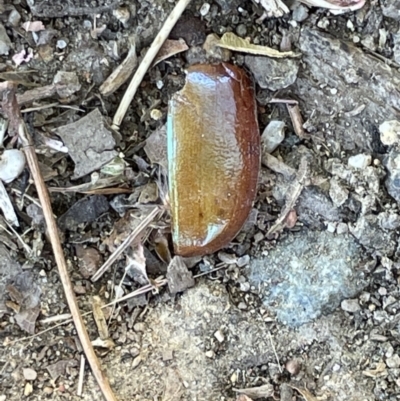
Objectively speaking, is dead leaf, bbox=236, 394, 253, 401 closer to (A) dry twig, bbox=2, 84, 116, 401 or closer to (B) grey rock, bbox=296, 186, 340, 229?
(A) dry twig, bbox=2, 84, 116, 401

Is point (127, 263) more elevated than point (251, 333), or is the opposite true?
point (127, 263)

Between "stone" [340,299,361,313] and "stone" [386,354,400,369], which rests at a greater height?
"stone" [340,299,361,313]

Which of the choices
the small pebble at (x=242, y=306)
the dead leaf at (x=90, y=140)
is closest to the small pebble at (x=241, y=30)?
the dead leaf at (x=90, y=140)

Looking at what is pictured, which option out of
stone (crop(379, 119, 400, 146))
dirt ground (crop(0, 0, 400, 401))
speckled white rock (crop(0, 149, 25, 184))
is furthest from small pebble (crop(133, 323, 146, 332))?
stone (crop(379, 119, 400, 146))

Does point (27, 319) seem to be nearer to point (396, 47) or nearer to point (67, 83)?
point (67, 83)

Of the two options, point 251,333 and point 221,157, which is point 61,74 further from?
point 251,333

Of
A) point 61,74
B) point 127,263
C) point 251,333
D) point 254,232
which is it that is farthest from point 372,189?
point 61,74
